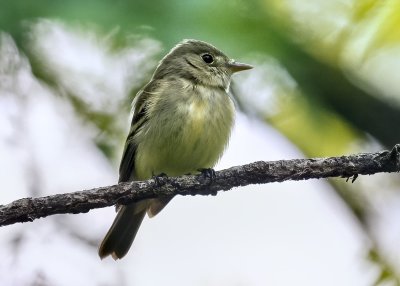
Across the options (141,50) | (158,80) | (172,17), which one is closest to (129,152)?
(158,80)

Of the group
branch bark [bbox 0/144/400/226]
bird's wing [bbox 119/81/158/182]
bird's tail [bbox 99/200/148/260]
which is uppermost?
branch bark [bbox 0/144/400/226]

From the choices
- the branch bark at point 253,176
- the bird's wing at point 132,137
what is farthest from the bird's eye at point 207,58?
the branch bark at point 253,176

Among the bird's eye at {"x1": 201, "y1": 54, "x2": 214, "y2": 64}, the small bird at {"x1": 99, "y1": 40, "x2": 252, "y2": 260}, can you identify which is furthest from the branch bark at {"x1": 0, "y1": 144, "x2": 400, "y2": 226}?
the bird's eye at {"x1": 201, "y1": 54, "x2": 214, "y2": 64}

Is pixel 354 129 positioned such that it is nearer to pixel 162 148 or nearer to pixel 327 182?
pixel 327 182

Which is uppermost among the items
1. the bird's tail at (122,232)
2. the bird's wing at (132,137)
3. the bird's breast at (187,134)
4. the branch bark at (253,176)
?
the branch bark at (253,176)

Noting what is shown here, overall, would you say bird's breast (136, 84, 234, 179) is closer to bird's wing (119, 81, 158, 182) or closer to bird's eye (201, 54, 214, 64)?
bird's wing (119, 81, 158, 182)

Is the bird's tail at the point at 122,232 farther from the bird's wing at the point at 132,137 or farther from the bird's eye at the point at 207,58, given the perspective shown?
the bird's eye at the point at 207,58

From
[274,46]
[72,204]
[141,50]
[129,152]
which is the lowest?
[129,152]

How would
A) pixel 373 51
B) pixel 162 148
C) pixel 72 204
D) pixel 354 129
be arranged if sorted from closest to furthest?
pixel 72 204 → pixel 354 129 → pixel 373 51 → pixel 162 148
